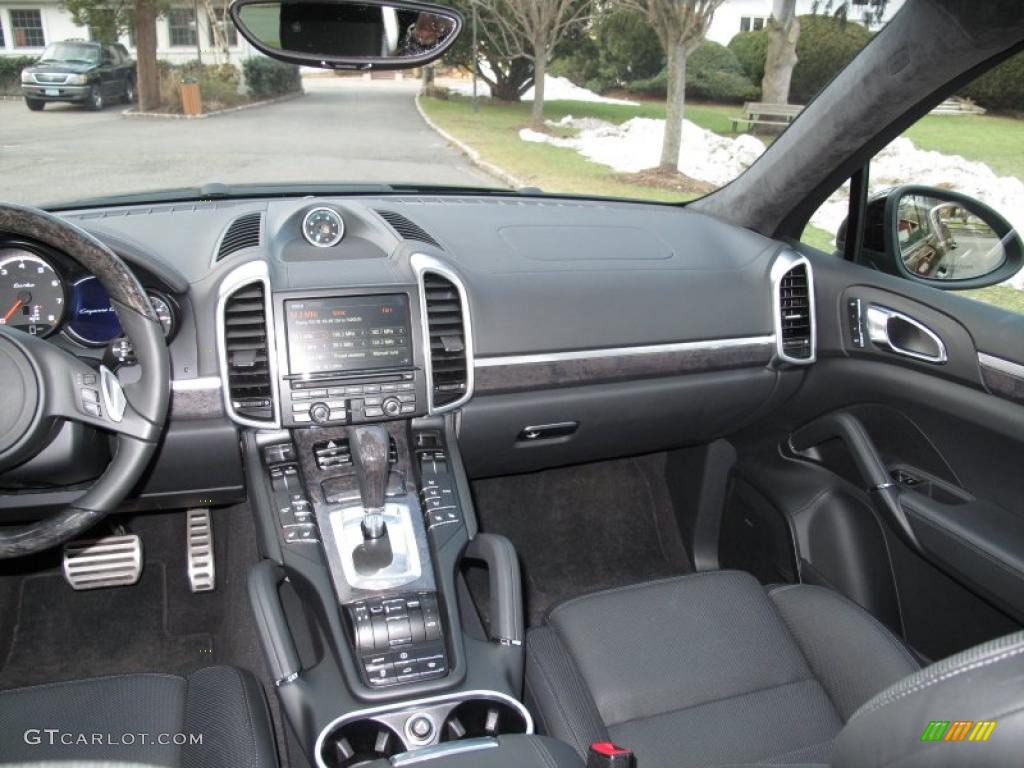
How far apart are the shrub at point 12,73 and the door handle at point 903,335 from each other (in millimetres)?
3357

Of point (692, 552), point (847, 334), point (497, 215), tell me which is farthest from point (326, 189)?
point (692, 552)

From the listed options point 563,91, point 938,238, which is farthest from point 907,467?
point 563,91

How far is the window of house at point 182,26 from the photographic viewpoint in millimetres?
3615

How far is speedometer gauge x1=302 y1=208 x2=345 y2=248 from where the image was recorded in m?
2.36

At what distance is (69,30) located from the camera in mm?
3482

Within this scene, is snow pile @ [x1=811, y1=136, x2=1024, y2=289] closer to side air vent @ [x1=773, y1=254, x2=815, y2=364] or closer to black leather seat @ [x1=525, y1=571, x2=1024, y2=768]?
side air vent @ [x1=773, y1=254, x2=815, y2=364]

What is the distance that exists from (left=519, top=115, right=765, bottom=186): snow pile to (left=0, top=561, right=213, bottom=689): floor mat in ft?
7.84

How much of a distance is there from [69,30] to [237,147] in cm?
151

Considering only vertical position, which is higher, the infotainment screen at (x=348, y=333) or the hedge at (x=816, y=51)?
the hedge at (x=816, y=51)

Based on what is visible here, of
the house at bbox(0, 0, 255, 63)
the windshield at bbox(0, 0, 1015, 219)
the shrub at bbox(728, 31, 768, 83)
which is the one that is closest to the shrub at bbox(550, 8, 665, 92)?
the windshield at bbox(0, 0, 1015, 219)

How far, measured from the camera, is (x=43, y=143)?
346 centimetres

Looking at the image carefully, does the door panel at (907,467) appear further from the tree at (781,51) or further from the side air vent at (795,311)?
the tree at (781,51)

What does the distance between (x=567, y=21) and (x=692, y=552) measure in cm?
238
